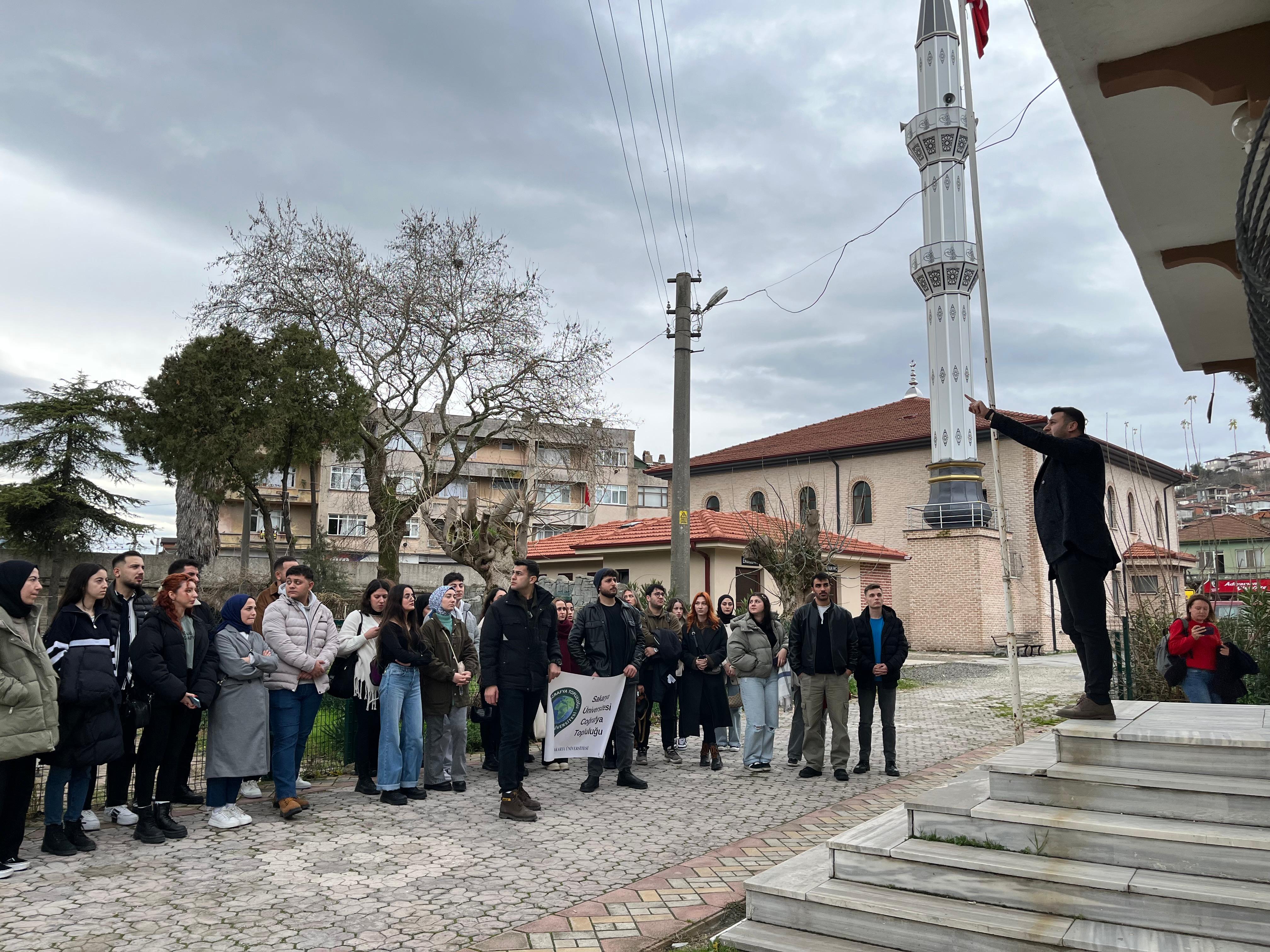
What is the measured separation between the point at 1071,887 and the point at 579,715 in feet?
17.2

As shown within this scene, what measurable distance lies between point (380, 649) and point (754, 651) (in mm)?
4031

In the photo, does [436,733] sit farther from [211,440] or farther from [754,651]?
[211,440]

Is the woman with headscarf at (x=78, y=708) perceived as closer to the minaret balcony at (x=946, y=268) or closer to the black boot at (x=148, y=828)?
the black boot at (x=148, y=828)

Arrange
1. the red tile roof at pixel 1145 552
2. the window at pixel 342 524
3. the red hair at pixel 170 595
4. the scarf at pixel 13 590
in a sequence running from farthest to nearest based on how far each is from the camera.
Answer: the window at pixel 342 524 < the red tile roof at pixel 1145 552 < the red hair at pixel 170 595 < the scarf at pixel 13 590

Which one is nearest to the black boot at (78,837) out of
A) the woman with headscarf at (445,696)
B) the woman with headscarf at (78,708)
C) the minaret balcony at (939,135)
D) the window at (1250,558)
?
the woman with headscarf at (78,708)

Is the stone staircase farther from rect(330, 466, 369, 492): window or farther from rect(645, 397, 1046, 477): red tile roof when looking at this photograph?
rect(330, 466, 369, 492): window

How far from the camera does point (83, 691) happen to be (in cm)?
606

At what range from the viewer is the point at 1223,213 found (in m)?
6.47

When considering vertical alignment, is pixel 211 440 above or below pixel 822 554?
above

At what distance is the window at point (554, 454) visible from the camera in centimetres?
2661

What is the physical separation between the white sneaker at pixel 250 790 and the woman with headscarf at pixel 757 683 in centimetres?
486

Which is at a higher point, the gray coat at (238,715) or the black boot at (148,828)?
the gray coat at (238,715)

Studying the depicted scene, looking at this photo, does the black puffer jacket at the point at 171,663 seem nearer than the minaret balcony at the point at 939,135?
Yes

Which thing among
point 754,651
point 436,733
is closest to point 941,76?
point 754,651
